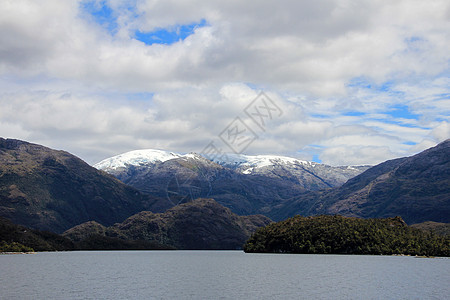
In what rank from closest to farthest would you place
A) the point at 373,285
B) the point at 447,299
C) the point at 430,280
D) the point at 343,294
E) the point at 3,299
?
the point at 3,299 < the point at 447,299 < the point at 343,294 < the point at 373,285 < the point at 430,280

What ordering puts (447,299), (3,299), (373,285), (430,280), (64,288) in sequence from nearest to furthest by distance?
(3,299) < (447,299) < (64,288) < (373,285) < (430,280)

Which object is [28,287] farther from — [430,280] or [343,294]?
[430,280]

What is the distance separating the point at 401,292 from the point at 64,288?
8879cm

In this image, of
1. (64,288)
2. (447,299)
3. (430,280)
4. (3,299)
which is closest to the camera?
(3,299)

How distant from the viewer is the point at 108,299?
106m

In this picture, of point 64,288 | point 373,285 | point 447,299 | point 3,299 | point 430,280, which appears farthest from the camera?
point 430,280

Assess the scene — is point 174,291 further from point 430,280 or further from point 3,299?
point 430,280

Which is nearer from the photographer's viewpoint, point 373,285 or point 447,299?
point 447,299

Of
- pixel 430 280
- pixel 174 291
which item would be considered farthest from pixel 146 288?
pixel 430 280

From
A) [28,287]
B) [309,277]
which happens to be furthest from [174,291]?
[309,277]

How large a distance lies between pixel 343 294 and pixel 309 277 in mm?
45279

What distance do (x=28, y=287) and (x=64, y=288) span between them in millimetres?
9668

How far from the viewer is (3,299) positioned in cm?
10319

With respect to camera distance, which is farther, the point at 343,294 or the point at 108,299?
the point at 343,294
